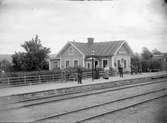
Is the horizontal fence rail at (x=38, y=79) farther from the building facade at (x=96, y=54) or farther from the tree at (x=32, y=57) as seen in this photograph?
the building facade at (x=96, y=54)

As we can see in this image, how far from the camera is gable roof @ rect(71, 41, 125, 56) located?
2747 cm

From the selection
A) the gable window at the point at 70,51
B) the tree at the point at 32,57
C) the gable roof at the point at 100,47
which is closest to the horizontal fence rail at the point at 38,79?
the tree at the point at 32,57

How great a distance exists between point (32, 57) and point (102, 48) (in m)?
10.2

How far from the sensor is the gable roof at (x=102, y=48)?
90.1ft

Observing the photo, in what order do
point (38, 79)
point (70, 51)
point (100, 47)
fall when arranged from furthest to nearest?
1. point (100, 47)
2. point (70, 51)
3. point (38, 79)

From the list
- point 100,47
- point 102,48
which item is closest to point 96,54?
point 102,48

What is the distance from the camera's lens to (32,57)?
2234 cm

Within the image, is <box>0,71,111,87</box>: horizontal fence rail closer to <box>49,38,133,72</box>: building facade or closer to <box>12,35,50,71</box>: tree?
<box>12,35,50,71</box>: tree

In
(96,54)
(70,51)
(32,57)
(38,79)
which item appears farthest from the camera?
(70,51)

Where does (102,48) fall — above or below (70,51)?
above

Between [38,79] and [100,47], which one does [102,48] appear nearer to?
[100,47]

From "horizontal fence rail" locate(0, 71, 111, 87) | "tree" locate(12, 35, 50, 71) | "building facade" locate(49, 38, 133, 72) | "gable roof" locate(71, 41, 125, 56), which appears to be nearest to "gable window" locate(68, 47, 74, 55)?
"building facade" locate(49, 38, 133, 72)

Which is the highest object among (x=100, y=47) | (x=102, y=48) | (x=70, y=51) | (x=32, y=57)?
(x=100, y=47)

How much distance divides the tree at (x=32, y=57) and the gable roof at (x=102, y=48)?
20.2 ft
